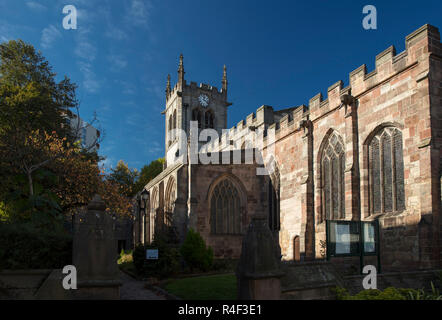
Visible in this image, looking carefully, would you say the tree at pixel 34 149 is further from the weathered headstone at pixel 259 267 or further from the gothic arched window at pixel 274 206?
the gothic arched window at pixel 274 206

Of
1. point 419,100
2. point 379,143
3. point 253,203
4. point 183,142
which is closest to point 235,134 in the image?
point 253,203

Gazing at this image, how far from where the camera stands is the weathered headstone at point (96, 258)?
771 cm

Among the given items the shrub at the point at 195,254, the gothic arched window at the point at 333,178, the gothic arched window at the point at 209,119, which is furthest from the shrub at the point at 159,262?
the gothic arched window at the point at 209,119

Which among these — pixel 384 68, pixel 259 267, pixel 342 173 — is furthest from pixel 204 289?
pixel 384 68

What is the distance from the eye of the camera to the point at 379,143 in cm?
1822

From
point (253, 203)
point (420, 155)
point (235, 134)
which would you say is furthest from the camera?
point (235, 134)

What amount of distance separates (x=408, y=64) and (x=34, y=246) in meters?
15.8

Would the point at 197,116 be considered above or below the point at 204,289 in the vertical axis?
above

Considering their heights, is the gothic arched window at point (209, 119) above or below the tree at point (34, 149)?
above

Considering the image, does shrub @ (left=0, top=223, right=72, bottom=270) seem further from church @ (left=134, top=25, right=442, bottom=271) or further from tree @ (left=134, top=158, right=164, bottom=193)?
tree @ (left=134, top=158, right=164, bottom=193)

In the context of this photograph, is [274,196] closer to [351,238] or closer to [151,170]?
[351,238]

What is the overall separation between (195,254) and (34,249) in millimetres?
10042

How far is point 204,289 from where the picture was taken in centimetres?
1206
